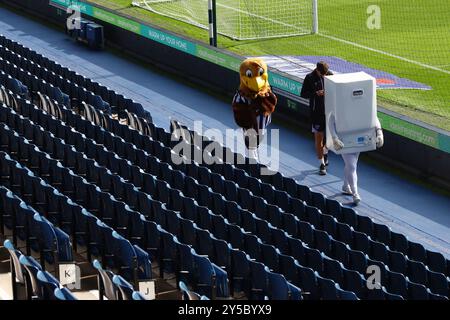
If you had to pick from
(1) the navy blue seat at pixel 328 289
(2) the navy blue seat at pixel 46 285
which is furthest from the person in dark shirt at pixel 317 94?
(2) the navy blue seat at pixel 46 285

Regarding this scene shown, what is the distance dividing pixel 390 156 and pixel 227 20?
8.14 m

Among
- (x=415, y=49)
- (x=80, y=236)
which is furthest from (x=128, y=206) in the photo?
(x=415, y=49)

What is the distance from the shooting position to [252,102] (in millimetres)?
16344

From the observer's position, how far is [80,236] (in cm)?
1277

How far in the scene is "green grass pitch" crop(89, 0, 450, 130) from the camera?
19.5m

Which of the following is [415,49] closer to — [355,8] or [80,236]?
[355,8]

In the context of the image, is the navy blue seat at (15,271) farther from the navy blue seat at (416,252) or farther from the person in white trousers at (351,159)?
the person in white trousers at (351,159)

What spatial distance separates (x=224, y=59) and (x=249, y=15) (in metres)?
4.78

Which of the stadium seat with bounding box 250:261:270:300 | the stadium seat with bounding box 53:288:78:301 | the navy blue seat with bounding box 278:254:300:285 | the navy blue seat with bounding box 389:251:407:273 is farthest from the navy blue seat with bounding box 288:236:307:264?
the stadium seat with bounding box 53:288:78:301

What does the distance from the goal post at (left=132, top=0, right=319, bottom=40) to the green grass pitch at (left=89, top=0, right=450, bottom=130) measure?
105 mm

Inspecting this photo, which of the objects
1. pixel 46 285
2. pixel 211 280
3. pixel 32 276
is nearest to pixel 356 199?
pixel 211 280

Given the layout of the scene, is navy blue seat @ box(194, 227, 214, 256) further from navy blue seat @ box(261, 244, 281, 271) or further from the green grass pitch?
the green grass pitch

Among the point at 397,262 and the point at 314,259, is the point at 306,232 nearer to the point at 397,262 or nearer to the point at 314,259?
the point at 314,259

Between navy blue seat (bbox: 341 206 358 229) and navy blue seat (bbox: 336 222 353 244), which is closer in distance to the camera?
navy blue seat (bbox: 336 222 353 244)
